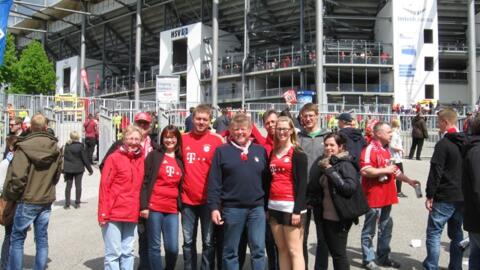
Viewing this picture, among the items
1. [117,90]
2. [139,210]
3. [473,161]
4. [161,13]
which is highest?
[161,13]

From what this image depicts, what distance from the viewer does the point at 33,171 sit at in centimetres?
Result: 455

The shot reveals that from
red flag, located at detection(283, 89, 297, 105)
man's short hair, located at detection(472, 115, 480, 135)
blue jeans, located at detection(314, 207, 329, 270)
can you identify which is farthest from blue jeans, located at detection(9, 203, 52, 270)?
red flag, located at detection(283, 89, 297, 105)

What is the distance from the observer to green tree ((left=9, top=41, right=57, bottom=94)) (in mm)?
42188

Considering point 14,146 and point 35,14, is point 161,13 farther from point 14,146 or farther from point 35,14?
point 14,146

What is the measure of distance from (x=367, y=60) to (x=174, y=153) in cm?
3461

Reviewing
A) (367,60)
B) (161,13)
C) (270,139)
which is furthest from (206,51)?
(270,139)

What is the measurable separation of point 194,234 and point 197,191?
0.44m

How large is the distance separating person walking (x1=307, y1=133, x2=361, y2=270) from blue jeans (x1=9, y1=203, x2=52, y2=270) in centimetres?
268

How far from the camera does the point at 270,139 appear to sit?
16.4 feet

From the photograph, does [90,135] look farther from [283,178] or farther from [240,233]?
[283,178]

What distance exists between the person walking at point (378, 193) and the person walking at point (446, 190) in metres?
0.48

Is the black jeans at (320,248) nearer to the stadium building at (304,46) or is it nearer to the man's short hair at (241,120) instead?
the man's short hair at (241,120)

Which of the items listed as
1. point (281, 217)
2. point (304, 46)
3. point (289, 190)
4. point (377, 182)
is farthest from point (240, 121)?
point (304, 46)

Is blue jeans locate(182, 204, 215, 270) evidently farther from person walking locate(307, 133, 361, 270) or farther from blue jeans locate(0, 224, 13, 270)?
blue jeans locate(0, 224, 13, 270)
